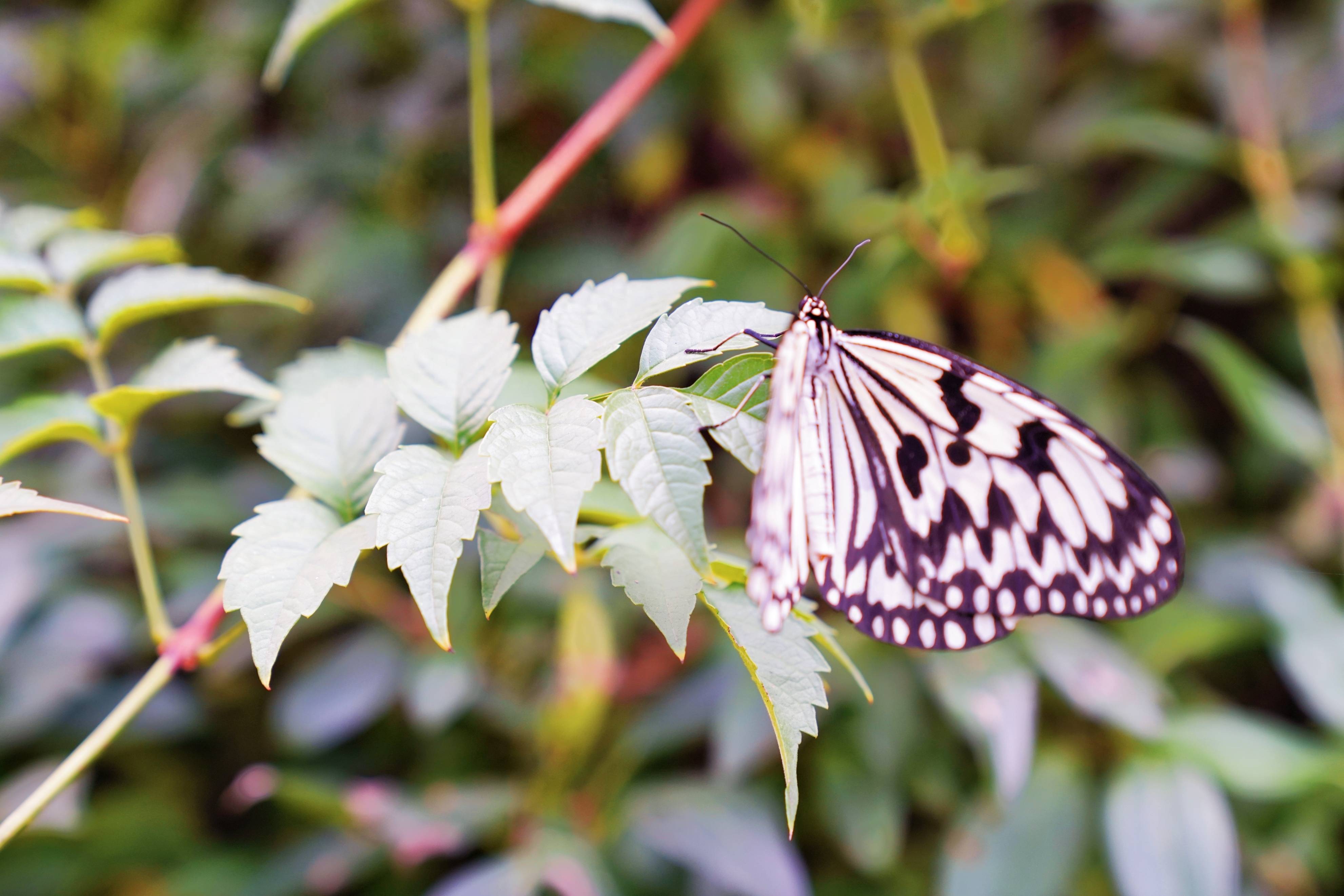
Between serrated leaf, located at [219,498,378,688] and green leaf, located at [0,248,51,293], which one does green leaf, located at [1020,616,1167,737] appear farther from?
green leaf, located at [0,248,51,293]

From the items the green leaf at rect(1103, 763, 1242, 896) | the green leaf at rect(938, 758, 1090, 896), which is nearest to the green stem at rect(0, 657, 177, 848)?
the green leaf at rect(938, 758, 1090, 896)

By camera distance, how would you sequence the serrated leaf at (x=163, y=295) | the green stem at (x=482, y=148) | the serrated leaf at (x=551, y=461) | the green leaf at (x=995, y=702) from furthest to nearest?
the green leaf at (x=995, y=702)
the green stem at (x=482, y=148)
the serrated leaf at (x=163, y=295)
the serrated leaf at (x=551, y=461)

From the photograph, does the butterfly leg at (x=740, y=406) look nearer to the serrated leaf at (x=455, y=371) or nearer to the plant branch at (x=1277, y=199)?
the serrated leaf at (x=455, y=371)

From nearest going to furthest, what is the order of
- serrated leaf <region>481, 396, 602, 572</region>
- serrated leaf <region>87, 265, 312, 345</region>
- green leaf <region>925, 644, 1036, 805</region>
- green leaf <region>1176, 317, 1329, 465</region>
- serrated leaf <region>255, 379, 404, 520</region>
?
serrated leaf <region>481, 396, 602, 572</region> → serrated leaf <region>255, 379, 404, 520</region> → serrated leaf <region>87, 265, 312, 345</region> → green leaf <region>925, 644, 1036, 805</region> → green leaf <region>1176, 317, 1329, 465</region>

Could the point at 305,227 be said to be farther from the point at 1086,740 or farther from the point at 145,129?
the point at 1086,740

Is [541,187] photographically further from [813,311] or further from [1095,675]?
[1095,675]

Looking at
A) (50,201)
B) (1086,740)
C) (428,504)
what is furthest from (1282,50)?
(50,201)

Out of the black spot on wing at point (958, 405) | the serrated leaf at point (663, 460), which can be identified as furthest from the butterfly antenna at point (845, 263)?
the serrated leaf at point (663, 460)
